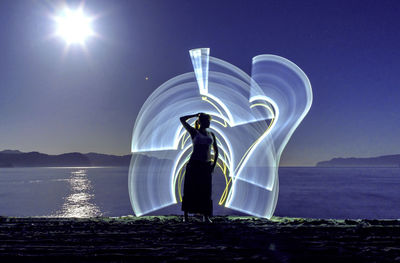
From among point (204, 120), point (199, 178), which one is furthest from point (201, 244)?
point (204, 120)

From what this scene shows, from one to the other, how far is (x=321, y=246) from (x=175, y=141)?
23.2ft

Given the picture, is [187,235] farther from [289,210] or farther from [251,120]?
[289,210]

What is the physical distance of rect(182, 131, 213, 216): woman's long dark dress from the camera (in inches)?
261

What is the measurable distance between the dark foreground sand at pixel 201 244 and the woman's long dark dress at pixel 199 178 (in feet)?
6.67

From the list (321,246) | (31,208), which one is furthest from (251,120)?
(31,208)

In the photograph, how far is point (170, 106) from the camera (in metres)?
9.55

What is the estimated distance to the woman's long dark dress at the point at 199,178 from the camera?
6625 millimetres

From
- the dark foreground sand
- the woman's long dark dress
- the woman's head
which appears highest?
the woman's head

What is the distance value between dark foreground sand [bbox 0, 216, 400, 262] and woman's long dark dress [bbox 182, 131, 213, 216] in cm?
203

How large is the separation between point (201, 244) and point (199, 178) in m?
3.32

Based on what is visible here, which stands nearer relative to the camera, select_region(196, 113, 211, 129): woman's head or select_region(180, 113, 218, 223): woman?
select_region(180, 113, 218, 223): woman

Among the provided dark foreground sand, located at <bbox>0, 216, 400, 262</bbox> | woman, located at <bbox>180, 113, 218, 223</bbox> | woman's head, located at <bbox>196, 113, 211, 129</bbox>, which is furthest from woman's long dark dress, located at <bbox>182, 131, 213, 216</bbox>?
dark foreground sand, located at <bbox>0, 216, 400, 262</bbox>

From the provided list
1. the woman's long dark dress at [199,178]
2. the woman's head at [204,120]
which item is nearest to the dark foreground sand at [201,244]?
the woman's long dark dress at [199,178]

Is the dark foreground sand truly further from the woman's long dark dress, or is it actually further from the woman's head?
the woman's head
